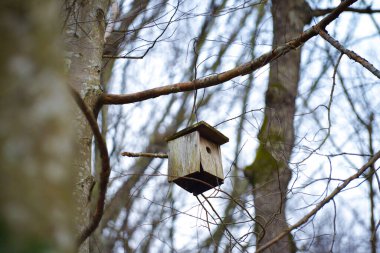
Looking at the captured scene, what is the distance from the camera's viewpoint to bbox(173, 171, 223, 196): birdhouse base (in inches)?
140

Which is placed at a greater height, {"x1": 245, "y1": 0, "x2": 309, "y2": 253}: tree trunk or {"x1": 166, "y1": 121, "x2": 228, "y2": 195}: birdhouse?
{"x1": 245, "y1": 0, "x2": 309, "y2": 253}: tree trunk

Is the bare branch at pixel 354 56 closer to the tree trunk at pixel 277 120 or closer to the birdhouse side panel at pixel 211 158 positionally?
the birdhouse side panel at pixel 211 158

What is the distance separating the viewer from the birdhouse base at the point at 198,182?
3.57 meters

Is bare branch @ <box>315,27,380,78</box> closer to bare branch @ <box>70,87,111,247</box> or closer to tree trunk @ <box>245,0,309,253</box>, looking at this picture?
tree trunk @ <box>245,0,309,253</box>

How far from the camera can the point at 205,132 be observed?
3650mm

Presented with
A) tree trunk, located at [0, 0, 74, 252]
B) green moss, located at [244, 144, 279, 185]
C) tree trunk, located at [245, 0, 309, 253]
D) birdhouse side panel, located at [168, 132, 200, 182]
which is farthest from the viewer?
green moss, located at [244, 144, 279, 185]

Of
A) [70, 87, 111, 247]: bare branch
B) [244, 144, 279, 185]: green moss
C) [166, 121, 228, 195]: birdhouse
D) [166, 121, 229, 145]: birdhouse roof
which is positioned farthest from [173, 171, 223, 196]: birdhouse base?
[244, 144, 279, 185]: green moss

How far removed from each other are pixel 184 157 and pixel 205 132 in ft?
0.72

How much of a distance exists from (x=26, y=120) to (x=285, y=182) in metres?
4.56

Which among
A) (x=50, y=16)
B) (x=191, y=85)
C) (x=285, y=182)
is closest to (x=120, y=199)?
(x=285, y=182)

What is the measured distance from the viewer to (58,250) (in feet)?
2.63

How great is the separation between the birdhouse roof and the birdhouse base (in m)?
0.26

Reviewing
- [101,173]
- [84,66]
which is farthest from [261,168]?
[101,173]

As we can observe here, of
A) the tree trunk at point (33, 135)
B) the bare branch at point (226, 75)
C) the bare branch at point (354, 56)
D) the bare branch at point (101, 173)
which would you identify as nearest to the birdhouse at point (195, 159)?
the bare branch at point (226, 75)
